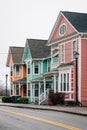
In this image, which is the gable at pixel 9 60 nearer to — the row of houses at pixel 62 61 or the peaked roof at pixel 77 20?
the row of houses at pixel 62 61

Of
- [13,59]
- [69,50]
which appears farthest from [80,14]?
[13,59]

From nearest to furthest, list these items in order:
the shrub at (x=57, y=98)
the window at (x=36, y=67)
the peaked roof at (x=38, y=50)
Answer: the shrub at (x=57, y=98)
the peaked roof at (x=38, y=50)
the window at (x=36, y=67)

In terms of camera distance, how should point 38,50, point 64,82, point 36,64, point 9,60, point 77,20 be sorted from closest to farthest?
1. point 77,20
2. point 64,82
3. point 38,50
4. point 36,64
5. point 9,60

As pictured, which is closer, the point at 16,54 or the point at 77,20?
the point at 77,20

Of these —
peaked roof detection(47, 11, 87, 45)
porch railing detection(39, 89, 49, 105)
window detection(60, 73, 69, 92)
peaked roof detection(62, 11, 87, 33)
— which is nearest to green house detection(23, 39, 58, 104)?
porch railing detection(39, 89, 49, 105)

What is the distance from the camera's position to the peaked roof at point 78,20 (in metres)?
42.5

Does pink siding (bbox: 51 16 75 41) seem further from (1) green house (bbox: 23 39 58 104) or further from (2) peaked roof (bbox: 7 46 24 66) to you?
(2) peaked roof (bbox: 7 46 24 66)

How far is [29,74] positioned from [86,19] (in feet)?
58.7

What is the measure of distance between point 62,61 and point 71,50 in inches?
113

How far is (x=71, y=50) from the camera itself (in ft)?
143

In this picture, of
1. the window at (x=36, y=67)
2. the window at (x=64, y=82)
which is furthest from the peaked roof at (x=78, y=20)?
the window at (x=36, y=67)

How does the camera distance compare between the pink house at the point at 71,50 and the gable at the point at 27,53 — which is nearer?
the pink house at the point at 71,50

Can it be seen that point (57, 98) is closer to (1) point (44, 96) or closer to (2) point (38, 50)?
(1) point (44, 96)

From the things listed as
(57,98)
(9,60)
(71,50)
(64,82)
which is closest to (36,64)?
(9,60)
